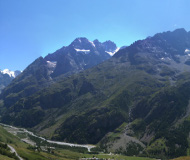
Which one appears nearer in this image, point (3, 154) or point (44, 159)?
point (3, 154)

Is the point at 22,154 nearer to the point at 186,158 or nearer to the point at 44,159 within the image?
the point at 44,159

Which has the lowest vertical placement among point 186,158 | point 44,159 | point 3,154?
point 186,158

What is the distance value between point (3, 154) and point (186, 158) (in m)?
142

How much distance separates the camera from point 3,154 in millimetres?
152250

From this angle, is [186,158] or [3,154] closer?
[3,154]

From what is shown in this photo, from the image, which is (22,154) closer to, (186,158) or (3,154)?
(3,154)

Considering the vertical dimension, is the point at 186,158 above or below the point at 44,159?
below

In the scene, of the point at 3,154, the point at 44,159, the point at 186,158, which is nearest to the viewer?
the point at 3,154

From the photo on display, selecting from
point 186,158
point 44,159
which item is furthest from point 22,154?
point 186,158

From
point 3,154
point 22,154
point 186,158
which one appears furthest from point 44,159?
point 186,158

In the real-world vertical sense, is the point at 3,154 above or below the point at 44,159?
above

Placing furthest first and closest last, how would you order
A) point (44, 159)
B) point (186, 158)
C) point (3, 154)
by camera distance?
point (44, 159)
point (186, 158)
point (3, 154)

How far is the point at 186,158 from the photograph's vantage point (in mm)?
169625

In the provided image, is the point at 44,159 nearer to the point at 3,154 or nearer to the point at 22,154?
the point at 22,154
